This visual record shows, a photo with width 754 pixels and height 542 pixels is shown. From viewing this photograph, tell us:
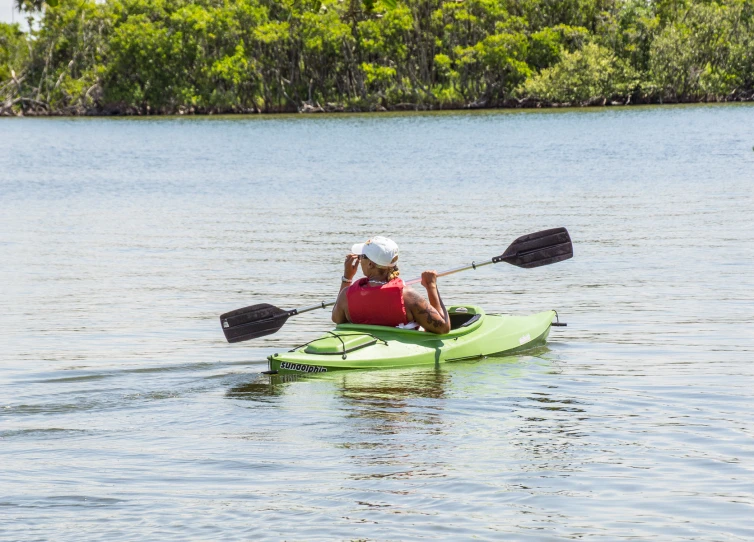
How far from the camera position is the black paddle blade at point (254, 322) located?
10.8 metres

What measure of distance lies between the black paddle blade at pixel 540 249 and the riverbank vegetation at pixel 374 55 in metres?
69.8

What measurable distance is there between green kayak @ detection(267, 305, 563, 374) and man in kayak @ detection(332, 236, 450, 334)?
0.34 ft

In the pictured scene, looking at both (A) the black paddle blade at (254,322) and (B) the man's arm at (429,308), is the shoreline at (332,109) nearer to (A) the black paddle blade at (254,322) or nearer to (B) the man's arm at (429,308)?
(A) the black paddle blade at (254,322)

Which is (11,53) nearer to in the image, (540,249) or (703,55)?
(703,55)

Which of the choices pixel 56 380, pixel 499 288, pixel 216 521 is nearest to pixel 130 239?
pixel 499 288

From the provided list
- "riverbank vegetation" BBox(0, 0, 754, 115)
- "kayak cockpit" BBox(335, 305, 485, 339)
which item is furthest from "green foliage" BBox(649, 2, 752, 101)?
Result: "kayak cockpit" BBox(335, 305, 485, 339)

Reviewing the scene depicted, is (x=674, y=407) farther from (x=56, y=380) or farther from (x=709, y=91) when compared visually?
(x=709, y=91)

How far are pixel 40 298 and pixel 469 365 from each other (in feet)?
22.0

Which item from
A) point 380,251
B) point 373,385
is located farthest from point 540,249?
point 373,385

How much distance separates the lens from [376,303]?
987cm

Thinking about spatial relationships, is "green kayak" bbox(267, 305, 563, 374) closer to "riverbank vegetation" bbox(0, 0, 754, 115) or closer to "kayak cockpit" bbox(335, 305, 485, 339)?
"kayak cockpit" bbox(335, 305, 485, 339)

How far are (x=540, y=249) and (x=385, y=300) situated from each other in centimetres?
275

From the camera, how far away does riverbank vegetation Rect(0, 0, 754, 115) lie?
8194 centimetres

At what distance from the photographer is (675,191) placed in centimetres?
2670
